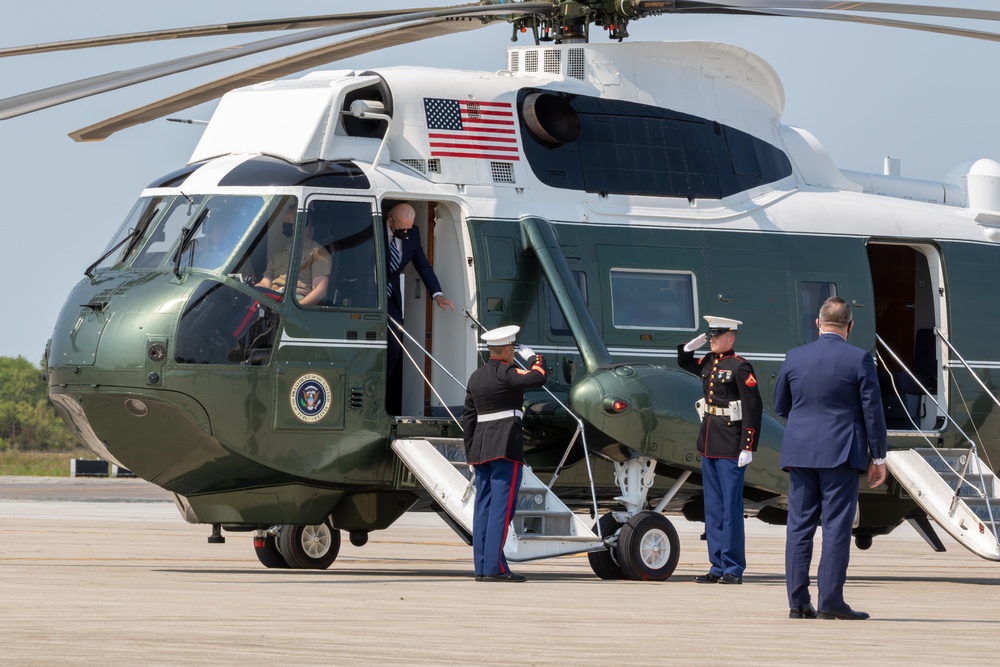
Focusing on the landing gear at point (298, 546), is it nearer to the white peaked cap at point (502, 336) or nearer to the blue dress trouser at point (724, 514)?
the white peaked cap at point (502, 336)

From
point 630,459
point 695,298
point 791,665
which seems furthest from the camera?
point 695,298

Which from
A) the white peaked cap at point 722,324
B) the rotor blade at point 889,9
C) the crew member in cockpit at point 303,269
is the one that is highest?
the rotor blade at point 889,9

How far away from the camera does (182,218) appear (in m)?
12.9

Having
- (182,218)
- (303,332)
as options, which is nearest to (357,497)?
(303,332)

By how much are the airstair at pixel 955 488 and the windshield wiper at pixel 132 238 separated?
21.5ft

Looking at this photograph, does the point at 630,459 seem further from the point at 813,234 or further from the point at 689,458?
the point at 813,234

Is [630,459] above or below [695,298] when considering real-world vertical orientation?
below

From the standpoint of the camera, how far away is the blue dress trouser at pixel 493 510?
1191 cm

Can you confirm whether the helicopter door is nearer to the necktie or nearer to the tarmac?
the necktie

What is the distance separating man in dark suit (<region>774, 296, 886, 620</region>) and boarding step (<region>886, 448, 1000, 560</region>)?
175 inches

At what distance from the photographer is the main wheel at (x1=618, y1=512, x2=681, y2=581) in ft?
41.9

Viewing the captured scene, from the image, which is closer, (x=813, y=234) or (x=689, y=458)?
(x=689, y=458)

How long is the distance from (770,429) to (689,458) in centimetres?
80

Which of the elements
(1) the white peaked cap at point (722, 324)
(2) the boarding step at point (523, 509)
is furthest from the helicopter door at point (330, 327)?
(1) the white peaked cap at point (722, 324)
